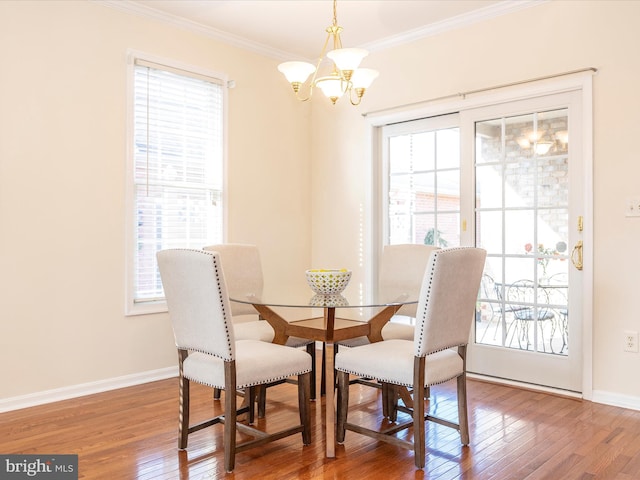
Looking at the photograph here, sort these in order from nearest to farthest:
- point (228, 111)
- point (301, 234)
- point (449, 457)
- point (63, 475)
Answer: point (63, 475) → point (449, 457) → point (228, 111) → point (301, 234)

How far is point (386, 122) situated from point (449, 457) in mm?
2899

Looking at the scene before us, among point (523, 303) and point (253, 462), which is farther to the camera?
point (523, 303)

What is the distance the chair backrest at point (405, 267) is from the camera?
11.4 ft

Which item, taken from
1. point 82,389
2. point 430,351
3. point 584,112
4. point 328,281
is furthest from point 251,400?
point 584,112

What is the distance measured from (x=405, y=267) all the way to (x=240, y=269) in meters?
1.09

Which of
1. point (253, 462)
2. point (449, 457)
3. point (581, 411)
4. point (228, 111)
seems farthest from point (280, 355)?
point (228, 111)

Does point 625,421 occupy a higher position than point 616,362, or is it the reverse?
point 616,362

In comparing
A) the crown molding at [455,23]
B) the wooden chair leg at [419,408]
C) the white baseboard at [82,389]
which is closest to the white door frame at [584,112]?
the crown molding at [455,23]

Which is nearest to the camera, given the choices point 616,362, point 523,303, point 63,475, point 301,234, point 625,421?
point 63,475

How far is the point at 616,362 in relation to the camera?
3.38 m

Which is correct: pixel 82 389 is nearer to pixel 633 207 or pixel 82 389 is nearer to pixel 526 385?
pixel 526 385

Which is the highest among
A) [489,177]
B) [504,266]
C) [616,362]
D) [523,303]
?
[489,177]

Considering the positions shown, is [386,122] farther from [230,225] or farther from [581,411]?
[581,411]

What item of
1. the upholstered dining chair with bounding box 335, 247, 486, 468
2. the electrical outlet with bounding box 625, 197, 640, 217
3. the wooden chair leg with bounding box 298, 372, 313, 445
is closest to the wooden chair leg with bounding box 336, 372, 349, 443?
the upholstered dining chair with bounding box 335, 247, 486, 468
